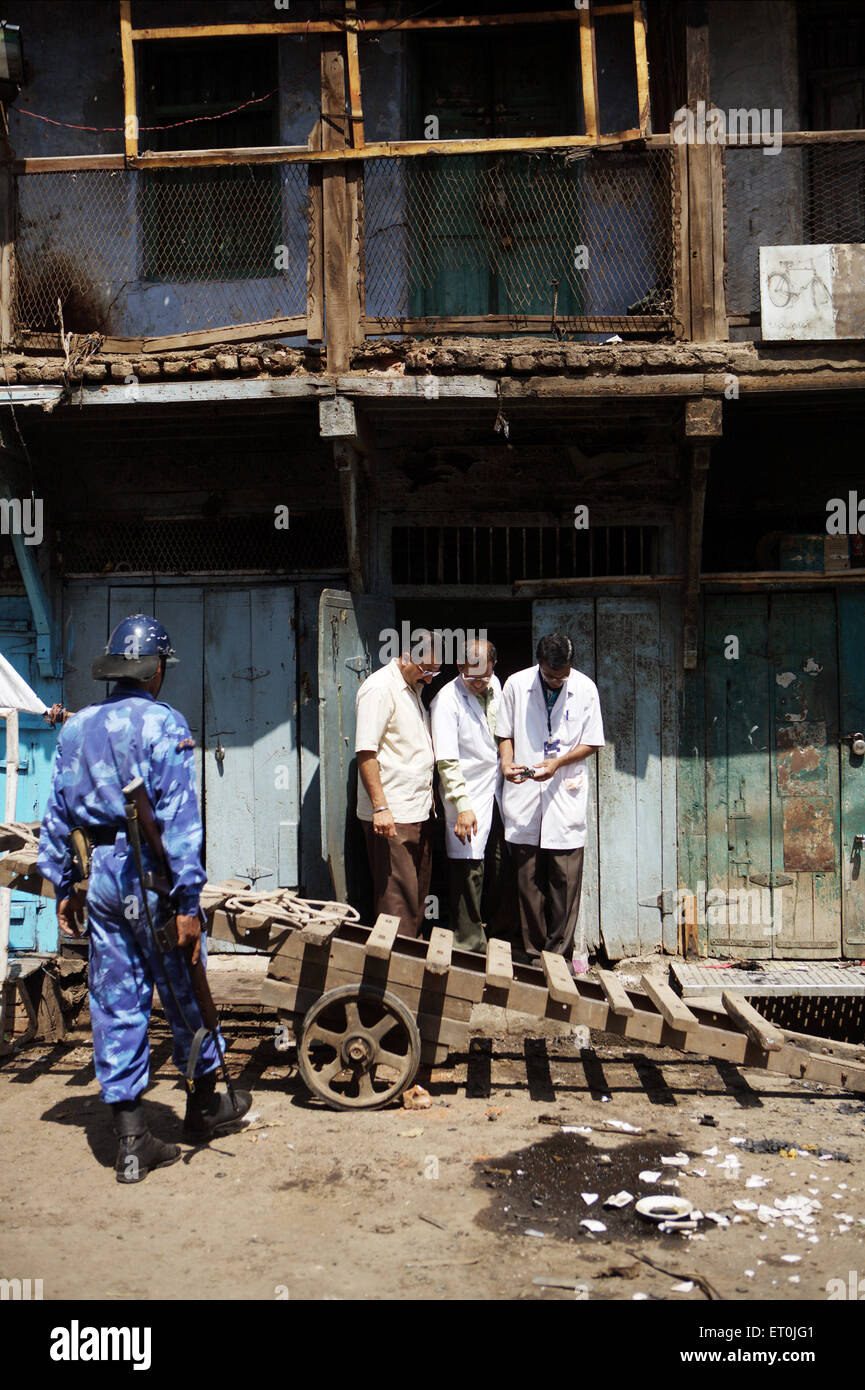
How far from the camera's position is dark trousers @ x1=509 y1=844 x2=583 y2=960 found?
21.7 ft

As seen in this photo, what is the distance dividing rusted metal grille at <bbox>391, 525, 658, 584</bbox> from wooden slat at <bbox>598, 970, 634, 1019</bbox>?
10.7 ft

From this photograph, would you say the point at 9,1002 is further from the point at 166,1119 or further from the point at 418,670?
the point at 418,670

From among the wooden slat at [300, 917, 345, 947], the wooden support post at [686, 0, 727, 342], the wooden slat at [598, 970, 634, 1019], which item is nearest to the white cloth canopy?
the wooden slat at [300, 917, 345, 947]

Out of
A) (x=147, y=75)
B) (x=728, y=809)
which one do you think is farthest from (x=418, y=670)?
(x=147, y=75)

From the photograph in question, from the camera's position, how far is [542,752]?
268 inches

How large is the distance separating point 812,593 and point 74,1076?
5570 mm

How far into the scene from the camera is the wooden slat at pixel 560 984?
194 inches

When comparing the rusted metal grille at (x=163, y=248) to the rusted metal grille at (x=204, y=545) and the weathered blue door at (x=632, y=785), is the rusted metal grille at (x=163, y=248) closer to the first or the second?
the rusted metal grille at (x=204, y=545)


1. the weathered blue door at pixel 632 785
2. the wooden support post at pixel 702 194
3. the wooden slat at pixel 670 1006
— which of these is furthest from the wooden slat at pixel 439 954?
the wooden support post at pixel 702 194

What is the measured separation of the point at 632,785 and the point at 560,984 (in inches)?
107

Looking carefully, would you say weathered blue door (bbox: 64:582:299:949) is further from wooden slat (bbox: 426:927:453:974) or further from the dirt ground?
wooden slat (bbox: 426:927:453:974)

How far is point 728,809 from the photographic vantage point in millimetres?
7535

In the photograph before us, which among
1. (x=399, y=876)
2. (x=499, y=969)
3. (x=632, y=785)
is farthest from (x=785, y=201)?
(x=499, y=969)

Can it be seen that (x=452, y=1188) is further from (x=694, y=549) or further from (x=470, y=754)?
(x=694, y=549)
